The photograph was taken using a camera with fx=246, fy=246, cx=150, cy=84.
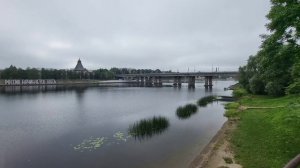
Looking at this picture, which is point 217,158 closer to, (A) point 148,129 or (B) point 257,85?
(A) point 148,129

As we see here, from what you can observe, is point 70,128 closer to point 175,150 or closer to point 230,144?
point 175,150

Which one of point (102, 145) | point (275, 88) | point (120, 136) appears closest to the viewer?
point (102, 145)

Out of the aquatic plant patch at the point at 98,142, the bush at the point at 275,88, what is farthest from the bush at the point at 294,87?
the bush at the point at 275,88

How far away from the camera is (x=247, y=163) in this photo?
14.9 meters

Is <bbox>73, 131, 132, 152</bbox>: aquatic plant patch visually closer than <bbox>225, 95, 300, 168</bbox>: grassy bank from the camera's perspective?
No

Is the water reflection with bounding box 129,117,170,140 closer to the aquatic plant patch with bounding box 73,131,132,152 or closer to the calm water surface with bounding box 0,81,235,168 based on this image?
the calm water surface with bounding box 0,81,235,168

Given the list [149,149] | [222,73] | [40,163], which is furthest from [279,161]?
[222,73]

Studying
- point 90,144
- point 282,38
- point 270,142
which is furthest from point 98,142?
point 282,38

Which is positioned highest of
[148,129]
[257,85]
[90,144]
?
[257,85]

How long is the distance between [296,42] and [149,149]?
16059mm

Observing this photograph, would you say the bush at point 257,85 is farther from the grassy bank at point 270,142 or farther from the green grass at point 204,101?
the grassy bank at point 270,142

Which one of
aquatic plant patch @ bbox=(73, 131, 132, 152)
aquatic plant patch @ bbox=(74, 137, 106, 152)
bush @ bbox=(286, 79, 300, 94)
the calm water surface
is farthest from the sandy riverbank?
aquatic plant patch @ bbox=(74, 137, 106, 152)

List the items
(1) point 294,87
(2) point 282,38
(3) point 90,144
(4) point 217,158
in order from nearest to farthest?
(1) point 294,87, (4) point 217,158, (2) point 282,38, (3) point 90,144

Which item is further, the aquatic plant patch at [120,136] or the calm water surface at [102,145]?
the aquatic plant patch at [120,136]
